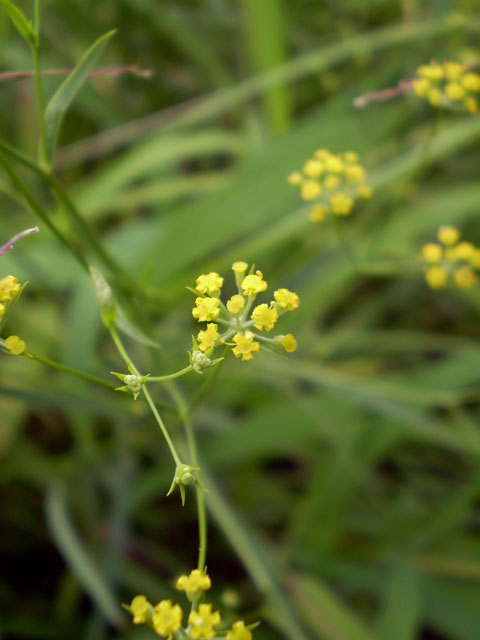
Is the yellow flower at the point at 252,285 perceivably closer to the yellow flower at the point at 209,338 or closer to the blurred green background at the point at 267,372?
the yellow flower at the point at 209,338

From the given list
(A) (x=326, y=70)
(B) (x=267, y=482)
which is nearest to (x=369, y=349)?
(B) (x=267, y=482)

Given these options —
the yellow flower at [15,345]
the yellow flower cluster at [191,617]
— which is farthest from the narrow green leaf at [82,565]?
the yellow flower at [15,345]

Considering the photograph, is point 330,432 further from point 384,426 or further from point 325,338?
point 325,338

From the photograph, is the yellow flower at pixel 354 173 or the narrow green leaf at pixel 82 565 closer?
the yellow flower at pixel 354 173

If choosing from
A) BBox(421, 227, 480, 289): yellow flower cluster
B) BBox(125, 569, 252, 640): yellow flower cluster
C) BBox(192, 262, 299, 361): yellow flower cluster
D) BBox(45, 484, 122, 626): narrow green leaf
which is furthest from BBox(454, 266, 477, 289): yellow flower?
BBox(45, 484, 122, 626): narrow green leaf

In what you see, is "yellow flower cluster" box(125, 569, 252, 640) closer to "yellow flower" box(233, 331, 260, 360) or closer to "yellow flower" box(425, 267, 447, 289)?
"yellow flower" box(233, 331, 260, 360)

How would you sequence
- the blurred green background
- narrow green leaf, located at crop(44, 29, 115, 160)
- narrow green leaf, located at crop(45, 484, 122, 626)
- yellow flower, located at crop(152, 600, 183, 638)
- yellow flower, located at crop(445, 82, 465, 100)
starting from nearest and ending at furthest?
yellow flower, located at crop(152, 600, 183, 638)
narrow green leaf, located at crop(44, 29, 115, 160)
yellow flower, located at crop(445, 82, 465, 100)
narrow green leaf, located at crop(45, 484, 122, 626)
the blurred green background
